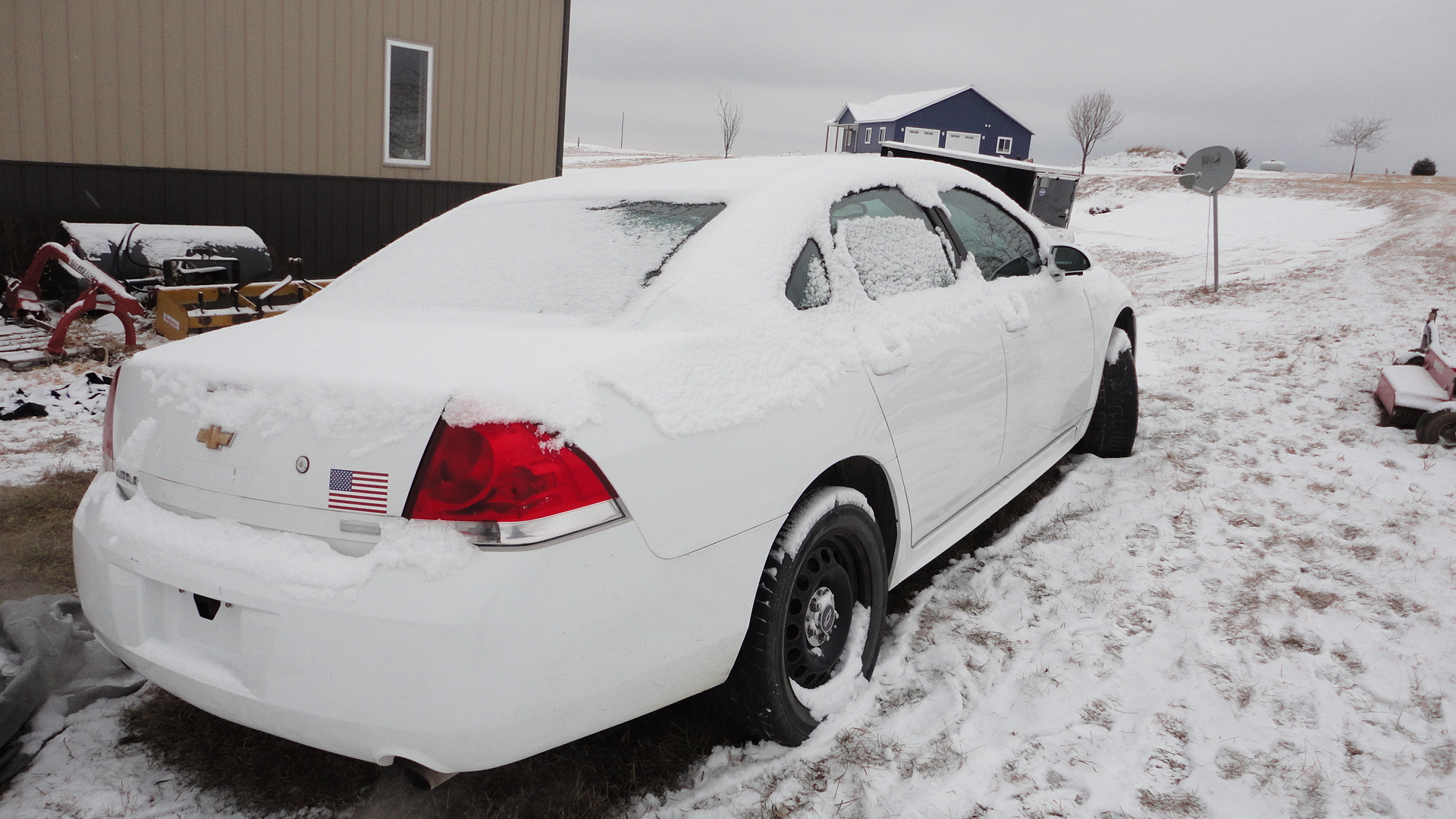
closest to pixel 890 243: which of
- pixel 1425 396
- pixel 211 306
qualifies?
pixel 1425 396

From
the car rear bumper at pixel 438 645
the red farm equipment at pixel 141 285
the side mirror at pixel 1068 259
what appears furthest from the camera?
the red farm equipment at pixel 141 285

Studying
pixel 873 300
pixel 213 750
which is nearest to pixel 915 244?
pixel 873 300

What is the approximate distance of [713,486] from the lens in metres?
1.96

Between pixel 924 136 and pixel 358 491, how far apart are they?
143ft

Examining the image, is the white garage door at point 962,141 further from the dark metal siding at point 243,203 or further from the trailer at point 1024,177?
the dark metal siding at point 243,203

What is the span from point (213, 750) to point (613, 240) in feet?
5.88

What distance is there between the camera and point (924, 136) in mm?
41969

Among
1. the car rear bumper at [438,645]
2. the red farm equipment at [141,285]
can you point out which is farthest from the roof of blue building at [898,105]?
the car rear bumper at [438,645]

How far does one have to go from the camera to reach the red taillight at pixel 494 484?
1676 millimetres

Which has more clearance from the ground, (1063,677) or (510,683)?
(510,683)

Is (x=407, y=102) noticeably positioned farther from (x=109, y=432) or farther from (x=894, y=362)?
(x=894, y=362)

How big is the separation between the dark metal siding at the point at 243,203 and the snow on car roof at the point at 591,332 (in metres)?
7.72

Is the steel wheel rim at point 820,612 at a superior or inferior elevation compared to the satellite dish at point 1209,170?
inferior

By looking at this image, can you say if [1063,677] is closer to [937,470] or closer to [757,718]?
[937,470]
